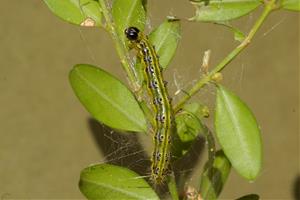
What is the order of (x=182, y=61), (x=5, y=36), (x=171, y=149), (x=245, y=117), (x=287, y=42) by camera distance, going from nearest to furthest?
(x=245, y=117), (x=171, y=149), (x=5, y=36), (x=182, y=61), (x=287, y=42)

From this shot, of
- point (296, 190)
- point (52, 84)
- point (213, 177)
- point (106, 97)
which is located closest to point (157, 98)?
point (106, 97)

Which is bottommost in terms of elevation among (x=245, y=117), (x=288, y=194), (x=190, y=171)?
(x=288, y=194)

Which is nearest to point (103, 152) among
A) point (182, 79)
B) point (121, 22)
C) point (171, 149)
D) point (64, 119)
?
point (64, 119)

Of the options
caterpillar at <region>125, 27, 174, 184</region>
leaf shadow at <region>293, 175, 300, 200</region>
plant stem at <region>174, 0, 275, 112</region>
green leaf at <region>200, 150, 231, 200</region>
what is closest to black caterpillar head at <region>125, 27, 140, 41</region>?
caterpillar at <region>125, 27, 174, 184</region>

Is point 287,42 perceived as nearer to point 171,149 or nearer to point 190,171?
point 190,171

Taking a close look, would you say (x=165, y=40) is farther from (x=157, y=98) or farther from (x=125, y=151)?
(x=125, y=151)

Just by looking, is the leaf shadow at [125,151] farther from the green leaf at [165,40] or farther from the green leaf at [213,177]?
the green leaf at [165,40]
